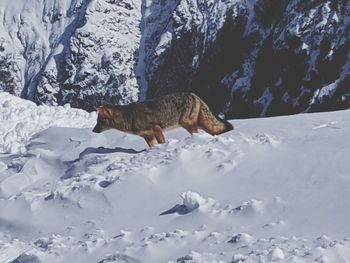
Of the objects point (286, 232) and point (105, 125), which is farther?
point (105, 125)

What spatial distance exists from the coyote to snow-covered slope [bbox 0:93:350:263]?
0.45 metres

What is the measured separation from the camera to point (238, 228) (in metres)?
7.75

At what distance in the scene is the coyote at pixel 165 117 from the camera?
40.7ft

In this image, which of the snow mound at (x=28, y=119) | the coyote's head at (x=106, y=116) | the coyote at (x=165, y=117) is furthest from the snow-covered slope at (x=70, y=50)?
the coyote at (x=165, y=117)

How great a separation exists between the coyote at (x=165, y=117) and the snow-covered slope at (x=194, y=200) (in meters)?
0.45

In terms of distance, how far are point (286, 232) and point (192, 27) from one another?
513 ft

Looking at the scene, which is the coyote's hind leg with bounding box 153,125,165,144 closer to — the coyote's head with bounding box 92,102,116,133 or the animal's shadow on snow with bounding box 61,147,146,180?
the animal's shadow on snow with bounding box 61,147,146,180

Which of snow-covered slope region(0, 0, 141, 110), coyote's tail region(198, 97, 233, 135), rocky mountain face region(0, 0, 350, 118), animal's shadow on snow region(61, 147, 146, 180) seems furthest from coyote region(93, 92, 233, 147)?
snow-covered slope region(0, 0, 141, 110)

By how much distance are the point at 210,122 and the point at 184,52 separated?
151400 mm

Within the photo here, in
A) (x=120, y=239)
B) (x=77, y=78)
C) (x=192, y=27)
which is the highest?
(x=120, y=239)

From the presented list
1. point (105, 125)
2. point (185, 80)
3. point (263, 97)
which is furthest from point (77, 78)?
point (105, 125)

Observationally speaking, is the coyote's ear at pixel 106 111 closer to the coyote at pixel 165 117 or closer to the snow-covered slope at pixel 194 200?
the coyote at pixel 165 117

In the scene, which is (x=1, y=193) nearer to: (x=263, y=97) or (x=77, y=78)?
(x=263, y=97)

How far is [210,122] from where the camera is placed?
12609mm
